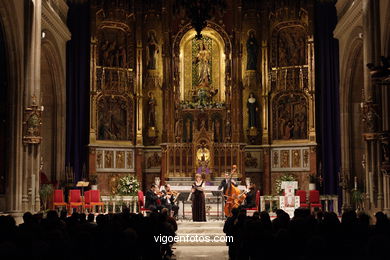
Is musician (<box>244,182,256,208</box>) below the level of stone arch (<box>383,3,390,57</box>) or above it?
below

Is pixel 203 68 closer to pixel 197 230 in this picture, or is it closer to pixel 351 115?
pixel 351 115

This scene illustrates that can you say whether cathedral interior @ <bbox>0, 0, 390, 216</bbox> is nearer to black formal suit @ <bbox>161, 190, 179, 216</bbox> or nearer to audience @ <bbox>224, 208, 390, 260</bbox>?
black formal suit @ <bbox>161, 190, 179, 216</bbox>

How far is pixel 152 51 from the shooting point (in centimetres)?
2823

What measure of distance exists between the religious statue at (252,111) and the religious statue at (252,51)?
123cm

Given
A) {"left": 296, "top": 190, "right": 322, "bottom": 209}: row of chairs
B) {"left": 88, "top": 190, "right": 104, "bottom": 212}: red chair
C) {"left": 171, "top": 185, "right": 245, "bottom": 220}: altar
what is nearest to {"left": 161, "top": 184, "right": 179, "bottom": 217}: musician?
{"left": 171, "top": 185, "right": 245, "bottom": 220}: altar

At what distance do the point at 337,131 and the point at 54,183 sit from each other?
1151cm

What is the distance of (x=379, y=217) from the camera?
32.9 ft

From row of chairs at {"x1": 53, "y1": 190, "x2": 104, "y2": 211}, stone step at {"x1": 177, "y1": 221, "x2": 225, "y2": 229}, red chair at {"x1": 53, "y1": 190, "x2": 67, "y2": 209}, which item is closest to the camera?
stone step at {"x1": 177, "y1": 221, "x2": 225, "y2": 229}

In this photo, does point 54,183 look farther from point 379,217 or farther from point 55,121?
point 379,217

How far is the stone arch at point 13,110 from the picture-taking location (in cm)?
1877

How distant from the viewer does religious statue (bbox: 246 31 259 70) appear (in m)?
27.9

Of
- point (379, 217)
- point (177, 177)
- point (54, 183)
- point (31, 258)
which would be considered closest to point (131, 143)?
point (177, 177)

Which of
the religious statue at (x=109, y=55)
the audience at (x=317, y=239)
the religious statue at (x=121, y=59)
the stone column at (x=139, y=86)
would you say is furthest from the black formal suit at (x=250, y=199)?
the audience at (x=317, y=239)

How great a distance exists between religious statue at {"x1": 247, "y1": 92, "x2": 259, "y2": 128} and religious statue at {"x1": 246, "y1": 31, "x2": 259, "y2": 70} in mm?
1234
